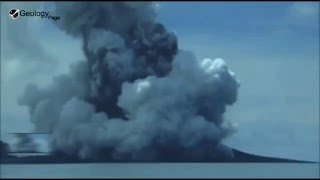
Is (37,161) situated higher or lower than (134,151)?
lower

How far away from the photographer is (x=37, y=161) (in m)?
67.9

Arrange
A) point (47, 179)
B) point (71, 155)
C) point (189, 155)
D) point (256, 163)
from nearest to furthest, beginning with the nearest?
1. point (47, 179)
2. point (256, 163)
3. point (71, 155)
4. point (189, 155)

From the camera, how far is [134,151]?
283 feet

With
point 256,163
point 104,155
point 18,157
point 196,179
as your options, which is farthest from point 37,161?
point 196,179

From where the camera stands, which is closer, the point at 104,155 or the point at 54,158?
the point at 54,158

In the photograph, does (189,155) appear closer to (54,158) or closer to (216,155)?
(216,155)

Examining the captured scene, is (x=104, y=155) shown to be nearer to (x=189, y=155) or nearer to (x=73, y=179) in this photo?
(x=189, y=155)

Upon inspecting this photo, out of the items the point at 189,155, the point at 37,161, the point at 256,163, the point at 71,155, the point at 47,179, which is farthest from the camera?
the point at 189,155

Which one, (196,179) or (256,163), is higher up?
(256,163)

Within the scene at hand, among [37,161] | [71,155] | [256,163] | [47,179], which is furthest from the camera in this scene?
[71,155]

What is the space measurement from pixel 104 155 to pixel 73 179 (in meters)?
46.4

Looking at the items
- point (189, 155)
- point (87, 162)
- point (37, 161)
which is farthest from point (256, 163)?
point (37, 161)

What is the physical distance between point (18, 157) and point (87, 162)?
1219 cm

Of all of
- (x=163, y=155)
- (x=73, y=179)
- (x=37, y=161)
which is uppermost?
(x=163, y=155)
